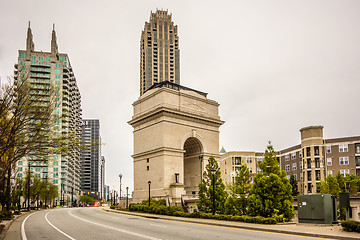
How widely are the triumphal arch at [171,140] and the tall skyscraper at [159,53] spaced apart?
8194 cm

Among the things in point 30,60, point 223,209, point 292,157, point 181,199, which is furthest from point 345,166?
point 30,60

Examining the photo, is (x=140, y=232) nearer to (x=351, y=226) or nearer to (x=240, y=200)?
(x=351, y=226)

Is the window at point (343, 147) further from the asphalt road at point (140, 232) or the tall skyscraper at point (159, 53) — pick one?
the tall skyscraper at point (159, 53)

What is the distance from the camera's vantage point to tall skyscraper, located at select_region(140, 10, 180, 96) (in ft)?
454

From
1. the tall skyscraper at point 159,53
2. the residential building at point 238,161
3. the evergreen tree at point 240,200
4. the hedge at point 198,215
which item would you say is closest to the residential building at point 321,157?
the residential building at point 238,161

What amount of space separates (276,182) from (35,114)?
58.1 ft

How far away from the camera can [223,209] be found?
32.8 m

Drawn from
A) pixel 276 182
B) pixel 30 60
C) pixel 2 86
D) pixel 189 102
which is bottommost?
pixel 276 182

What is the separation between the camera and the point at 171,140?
50.7 m

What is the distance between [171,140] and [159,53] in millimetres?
95920

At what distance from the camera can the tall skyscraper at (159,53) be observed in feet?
454

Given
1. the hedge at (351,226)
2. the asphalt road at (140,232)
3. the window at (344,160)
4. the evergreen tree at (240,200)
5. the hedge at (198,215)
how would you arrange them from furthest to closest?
the window at (344,160) < the evergreen tree at (240,200) < the hedge at (198,215) < the hedge at (351,226) < the asphalt road at (140,232)

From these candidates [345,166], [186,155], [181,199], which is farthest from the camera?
[345,166]

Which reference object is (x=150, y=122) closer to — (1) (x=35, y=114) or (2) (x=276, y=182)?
(2) (x=276, y=182)
